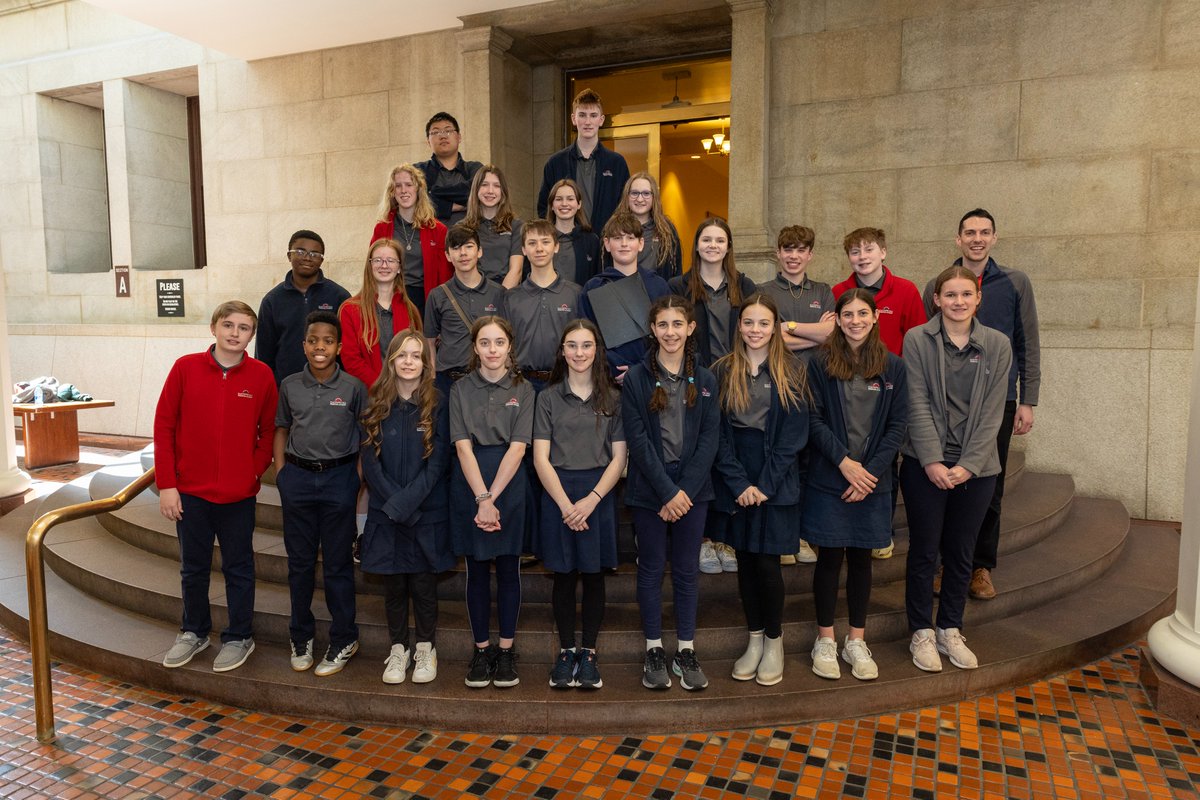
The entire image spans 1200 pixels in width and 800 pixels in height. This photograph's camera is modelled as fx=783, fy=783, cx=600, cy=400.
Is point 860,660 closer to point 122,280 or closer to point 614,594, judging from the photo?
point 614,594

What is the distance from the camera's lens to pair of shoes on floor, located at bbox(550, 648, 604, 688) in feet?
10.9

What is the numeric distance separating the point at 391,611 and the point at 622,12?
613cm

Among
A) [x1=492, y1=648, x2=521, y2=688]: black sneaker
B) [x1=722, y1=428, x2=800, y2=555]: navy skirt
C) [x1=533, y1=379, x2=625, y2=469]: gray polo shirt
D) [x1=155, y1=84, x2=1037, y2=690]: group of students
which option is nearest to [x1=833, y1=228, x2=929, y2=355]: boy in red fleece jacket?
[x1=155, y1=84, x2=1037, y2=690]: group of students

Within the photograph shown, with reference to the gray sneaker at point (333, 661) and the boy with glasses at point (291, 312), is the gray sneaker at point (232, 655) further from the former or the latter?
the boy with glasses at point (291, 312)

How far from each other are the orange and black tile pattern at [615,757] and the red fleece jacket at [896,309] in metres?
1.83

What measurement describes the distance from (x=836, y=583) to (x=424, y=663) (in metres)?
1.87

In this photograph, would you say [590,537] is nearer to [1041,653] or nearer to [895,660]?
[895,660]

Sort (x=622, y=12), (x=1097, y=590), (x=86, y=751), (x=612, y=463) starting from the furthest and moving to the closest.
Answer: (x=622, y=12) → (x=1097, y=590) → (x=612, y=463) → (x=86, y=751)

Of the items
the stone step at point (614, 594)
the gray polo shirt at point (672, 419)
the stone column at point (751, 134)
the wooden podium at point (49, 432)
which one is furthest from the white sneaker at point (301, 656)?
the wooden podium at point (49, 432)

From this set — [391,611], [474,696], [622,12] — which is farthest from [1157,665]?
[622,12]

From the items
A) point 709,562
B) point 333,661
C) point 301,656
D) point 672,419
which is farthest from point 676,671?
point 301,656

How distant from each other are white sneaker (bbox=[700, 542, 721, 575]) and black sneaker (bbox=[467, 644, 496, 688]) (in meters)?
1.20

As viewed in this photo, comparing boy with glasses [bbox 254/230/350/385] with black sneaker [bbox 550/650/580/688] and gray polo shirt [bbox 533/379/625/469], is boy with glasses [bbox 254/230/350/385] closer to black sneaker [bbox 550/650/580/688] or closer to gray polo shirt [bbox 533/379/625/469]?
gray polo shirt [bbox 533/379/625/469]

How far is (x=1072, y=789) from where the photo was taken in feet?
9.46
